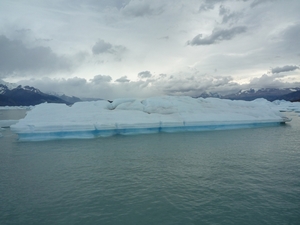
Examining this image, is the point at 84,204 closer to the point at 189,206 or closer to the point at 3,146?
the point at 189,206

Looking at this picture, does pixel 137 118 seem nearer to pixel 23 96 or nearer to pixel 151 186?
pixel 151 186

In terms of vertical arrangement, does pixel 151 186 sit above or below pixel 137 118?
below

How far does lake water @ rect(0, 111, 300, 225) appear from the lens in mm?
5224

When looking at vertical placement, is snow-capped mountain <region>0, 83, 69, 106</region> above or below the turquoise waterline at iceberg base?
above

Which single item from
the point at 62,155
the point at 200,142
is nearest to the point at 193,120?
the point at 200,142

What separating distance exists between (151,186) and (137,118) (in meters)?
11.5

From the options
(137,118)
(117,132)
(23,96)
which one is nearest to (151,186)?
(117,132)

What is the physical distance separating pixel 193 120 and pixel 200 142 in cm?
523

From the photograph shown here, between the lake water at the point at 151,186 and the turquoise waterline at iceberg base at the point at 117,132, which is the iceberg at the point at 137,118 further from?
the lake water at the point at 151,186

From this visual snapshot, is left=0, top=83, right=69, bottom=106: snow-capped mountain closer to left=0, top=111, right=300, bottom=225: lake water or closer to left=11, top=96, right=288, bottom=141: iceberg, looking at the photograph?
left=11, top=96, right=288, bottom=141: iceberg

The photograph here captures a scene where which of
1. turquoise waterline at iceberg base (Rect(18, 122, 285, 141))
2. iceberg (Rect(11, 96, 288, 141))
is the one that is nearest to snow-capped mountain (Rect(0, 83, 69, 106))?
iceberg (Rect(11, 96, 288, 141))

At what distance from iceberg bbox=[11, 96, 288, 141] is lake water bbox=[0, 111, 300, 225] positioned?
4.05 metres

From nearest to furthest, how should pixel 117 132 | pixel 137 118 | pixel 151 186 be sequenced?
pixel 151 186 < pixel 117 132 < pixel 137 118

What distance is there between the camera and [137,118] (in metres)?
18.2
